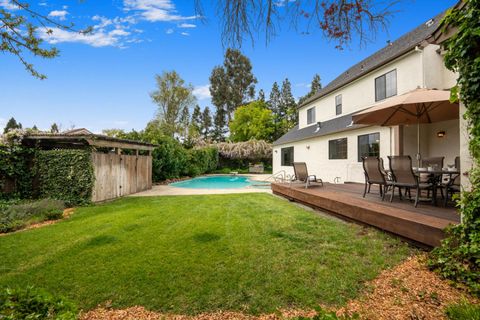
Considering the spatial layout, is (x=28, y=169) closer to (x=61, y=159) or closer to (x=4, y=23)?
(x=61, y=159)

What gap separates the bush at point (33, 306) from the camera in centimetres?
133

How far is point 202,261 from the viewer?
3539 mm

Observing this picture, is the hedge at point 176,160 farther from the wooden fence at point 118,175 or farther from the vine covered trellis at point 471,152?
the vine covered trellis at point 471,152

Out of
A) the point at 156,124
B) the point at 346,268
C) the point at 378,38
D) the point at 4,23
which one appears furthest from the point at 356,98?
the point at 156,124

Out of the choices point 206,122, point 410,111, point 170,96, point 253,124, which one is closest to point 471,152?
point 410,111

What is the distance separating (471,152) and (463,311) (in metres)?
1.78

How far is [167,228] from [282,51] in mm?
4246

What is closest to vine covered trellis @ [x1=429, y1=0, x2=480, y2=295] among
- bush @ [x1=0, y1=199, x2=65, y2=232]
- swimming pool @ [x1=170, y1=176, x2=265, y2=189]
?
bush @ [x1=0, y1=199, x2=65, y2=232]

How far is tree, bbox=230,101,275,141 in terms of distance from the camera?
110 ft

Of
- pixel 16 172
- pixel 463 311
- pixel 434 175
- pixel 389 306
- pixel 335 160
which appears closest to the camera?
pixel 463 311

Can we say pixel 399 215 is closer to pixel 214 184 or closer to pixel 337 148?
pixel 337 148

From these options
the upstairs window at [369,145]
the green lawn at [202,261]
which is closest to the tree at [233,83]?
the upstairs window at [369,145]

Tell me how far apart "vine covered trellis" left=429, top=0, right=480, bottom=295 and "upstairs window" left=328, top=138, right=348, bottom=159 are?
942cm

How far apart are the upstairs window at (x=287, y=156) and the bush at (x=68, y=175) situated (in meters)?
13.4
